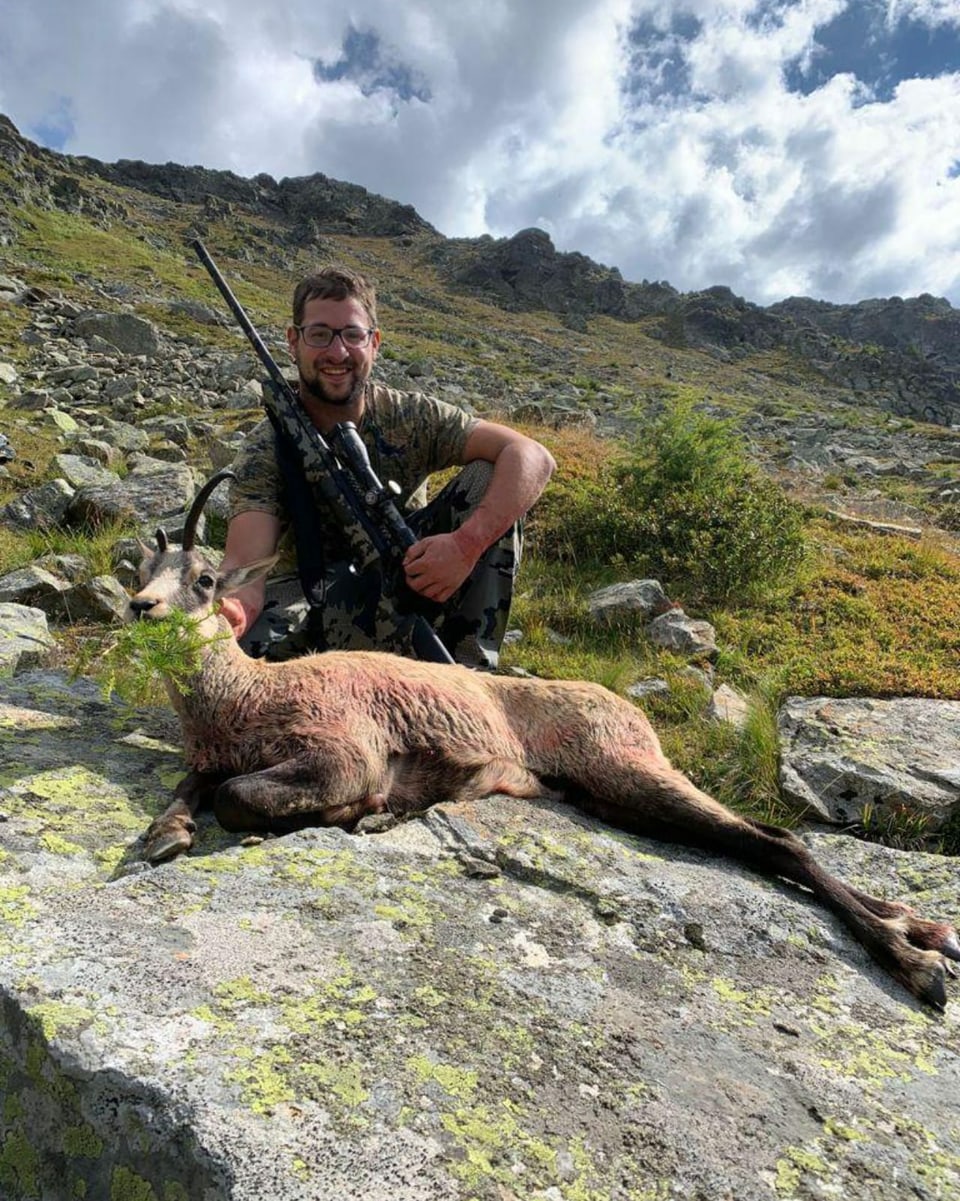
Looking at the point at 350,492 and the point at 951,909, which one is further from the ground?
the point at 350,492

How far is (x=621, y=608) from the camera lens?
8.03 metres

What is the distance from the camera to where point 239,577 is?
170 inches

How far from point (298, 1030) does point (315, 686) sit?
219 centimetres

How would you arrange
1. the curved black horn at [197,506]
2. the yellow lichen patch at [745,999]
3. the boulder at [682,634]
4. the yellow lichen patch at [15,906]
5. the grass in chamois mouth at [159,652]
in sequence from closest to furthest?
the yellow lichen patch at [15,906]
the yellow lichen patch at [745,999]
the grass in chamois mouth at [159,652]
the curved black horn at [197,506]
the boulder at [682,634]

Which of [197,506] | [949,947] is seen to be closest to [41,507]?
[197,506]

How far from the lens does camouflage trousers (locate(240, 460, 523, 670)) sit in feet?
18.9

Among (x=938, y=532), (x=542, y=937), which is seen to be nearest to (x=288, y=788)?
(x=542, y=937)

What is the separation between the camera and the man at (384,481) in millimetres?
5730

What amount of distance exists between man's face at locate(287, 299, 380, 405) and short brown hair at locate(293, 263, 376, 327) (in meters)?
0.05

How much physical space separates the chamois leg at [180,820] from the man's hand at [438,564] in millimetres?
1989

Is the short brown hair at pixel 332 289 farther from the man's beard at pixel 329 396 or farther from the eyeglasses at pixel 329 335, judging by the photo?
the man's beard at pixel 329 396

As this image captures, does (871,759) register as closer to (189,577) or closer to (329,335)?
(189,577)

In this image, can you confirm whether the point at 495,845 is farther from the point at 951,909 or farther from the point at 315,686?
the point at 951,909

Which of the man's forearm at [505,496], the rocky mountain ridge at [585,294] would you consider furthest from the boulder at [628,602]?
the rocky mountain ridge at [585,294]
